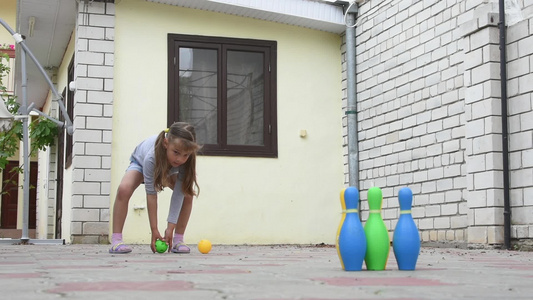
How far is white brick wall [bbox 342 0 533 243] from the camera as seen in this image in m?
6.55

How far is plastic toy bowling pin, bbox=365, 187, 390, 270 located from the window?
18.6 ft

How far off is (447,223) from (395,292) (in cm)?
540

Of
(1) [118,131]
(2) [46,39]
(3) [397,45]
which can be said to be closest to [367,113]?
(3) [397,45]

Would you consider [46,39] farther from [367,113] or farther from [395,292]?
[395,292]

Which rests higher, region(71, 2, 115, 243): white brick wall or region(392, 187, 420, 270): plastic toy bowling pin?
region(71, 2, 115, 243): white brick wall

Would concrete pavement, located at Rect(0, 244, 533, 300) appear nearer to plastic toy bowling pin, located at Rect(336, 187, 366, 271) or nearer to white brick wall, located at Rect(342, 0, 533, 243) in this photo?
plastic toy bowling pin, located at Rect(336, 187, 366, 271)

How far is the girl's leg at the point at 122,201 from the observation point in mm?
5484

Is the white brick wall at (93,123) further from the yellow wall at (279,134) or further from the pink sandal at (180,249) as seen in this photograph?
the pink sandal at (180,249)

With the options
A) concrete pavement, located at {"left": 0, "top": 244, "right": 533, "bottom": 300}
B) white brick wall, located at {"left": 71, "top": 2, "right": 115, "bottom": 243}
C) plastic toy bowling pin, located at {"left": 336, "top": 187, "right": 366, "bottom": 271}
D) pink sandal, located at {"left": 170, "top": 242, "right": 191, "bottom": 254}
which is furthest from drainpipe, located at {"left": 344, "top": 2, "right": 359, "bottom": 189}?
concrete pavement, located at {"left": 0, "top": 244, "right": 533, "bottom": 300}

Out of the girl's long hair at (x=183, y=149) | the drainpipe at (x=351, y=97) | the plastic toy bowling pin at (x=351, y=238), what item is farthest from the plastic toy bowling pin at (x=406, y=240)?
the drainpipe at (x=351, y=97)

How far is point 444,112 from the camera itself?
298 inches

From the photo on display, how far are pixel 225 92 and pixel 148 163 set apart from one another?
3.99 m

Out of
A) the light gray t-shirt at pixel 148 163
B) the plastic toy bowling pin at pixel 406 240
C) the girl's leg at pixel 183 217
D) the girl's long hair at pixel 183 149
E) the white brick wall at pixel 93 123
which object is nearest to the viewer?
the plastic toy bowling pin at pixel 406 240

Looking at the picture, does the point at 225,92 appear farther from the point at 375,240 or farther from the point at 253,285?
the point at 253,285
